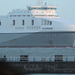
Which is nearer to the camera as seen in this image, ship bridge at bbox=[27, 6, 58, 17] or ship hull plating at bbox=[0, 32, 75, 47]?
ship hull plating at bbox=[0, 32, 75, 47]

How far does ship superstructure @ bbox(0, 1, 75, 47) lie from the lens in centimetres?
5300

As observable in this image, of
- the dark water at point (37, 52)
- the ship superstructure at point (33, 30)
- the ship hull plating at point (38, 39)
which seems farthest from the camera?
the ship superstructure at point (33, 30)

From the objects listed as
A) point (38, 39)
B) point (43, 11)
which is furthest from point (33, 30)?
point (43, 11)

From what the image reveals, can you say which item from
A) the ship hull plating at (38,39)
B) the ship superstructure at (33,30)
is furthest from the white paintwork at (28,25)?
the ship hull plating at (38,39)

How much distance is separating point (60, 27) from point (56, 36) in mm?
1423

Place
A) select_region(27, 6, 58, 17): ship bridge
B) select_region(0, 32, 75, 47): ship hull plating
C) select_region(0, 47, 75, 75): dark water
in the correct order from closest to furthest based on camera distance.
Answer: select_region(0, 47, 75, 75): dark water, select_region(0, 32, 75, 47): ship hull plating, select_region(27, 6, 58, 17): ship bridge

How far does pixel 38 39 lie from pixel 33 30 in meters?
1.44

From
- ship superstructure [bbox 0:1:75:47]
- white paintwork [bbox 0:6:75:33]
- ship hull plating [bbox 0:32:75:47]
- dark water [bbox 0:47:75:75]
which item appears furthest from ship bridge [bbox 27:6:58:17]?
dark water [bbox 0:47:75:75]

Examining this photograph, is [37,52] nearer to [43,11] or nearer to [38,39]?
[38,39]

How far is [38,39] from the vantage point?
2100 inches

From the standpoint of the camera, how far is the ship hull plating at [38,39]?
5288 centimetres

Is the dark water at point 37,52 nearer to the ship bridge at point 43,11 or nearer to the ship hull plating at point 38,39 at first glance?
the ship hull plating at point 38,39

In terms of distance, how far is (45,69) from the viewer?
1886 cm

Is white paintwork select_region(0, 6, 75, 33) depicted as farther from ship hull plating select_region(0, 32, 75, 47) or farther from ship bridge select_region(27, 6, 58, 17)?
ship bridge select_region(27, 6, 58, 17)
